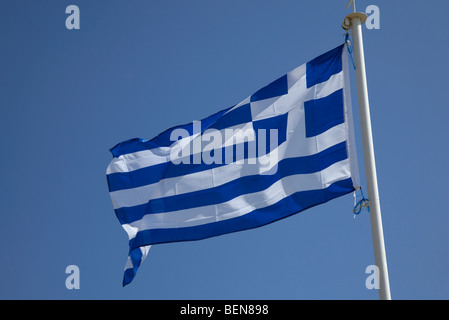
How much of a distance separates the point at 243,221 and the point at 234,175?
0.98 meters

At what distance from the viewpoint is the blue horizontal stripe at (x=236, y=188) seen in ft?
45.0

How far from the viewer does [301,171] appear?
13922 millimetres

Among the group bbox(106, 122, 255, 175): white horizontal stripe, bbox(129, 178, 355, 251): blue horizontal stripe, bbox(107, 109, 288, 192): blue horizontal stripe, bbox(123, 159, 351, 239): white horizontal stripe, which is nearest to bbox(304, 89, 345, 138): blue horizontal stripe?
bbox(107, 109, 288, 192): blue horizontal stripe

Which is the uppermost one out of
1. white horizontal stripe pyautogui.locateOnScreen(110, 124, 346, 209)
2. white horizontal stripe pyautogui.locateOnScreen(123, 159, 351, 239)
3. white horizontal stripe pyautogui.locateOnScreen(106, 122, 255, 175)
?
white horizontal stripe pyautogui.locateOnScreen(106, 122, 255, 175)

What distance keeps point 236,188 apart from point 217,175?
0.57 m

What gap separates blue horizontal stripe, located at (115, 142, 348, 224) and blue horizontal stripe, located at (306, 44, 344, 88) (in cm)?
144

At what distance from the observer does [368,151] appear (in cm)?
1273

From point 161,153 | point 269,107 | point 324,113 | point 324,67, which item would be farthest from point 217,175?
point 324,67

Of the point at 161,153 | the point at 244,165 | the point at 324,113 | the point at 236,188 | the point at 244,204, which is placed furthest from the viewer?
the point at 161,153

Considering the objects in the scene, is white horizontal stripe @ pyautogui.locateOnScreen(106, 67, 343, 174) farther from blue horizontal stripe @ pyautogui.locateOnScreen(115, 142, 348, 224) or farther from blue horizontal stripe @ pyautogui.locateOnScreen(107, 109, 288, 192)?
blue horizontal stripe @ pyautogui.locateOnScreen(115, 142, 348, 224)

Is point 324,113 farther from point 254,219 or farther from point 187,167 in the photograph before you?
point 187,167

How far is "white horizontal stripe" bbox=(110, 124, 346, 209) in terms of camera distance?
1388cm

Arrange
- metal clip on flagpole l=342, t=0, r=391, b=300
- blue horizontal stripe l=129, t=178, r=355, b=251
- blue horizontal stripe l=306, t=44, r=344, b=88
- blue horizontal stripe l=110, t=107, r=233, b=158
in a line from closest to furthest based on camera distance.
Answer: metal clip on flagpole l=342, t=0, r=391, b=300
blue horizontal stripe l=129, t=178, r=355, b=251
blue horizontal stripe l=306, t=44, r=344, b=88
blue horizontal stripe l=110, t=107, r=233, b=158

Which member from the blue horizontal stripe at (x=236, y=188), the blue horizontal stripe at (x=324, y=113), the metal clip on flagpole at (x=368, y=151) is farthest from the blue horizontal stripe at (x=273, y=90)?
the metal clip on flagpole at (x=368, y=151)
